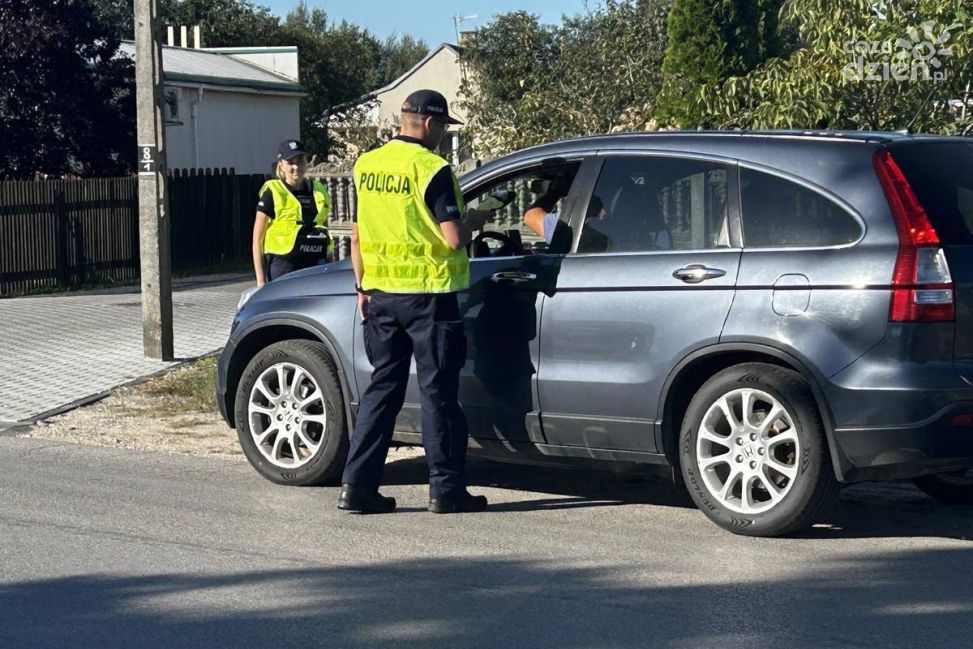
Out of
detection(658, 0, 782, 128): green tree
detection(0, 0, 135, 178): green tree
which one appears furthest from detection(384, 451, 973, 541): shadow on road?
detection(0, 0, 135, 178): green tree

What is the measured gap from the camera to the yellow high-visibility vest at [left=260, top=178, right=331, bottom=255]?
35.0 feet

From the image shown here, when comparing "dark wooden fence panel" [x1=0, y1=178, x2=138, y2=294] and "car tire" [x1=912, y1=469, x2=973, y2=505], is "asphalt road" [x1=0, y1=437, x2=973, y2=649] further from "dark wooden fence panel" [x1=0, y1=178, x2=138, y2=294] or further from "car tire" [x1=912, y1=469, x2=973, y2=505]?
"dark wooden fence panel" [x1=0, y1=178, x2=138, y2=294]

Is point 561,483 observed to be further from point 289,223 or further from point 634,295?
point 289,223

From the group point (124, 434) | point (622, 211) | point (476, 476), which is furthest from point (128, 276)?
point (622, 211)

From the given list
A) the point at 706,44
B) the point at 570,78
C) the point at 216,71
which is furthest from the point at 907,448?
the point at 216,71

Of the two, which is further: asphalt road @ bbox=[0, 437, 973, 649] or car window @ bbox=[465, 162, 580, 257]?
car window @ bbox=[465, 162, 580, 257]

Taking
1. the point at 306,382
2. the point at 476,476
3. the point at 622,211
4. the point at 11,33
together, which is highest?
the point at 11,33

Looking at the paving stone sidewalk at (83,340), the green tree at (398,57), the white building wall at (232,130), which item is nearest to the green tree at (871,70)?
the paving stone sidewalk at (83,340)

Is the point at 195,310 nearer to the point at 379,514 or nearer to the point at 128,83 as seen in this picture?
the point at 128,83

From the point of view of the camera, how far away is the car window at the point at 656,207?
22.2ft

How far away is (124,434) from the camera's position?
9758 mm

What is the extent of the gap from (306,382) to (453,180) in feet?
5.03

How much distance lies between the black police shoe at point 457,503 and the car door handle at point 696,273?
5.07 feet

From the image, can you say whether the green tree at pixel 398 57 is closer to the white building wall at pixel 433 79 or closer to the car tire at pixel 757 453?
the white building wall at pixel 433 79
